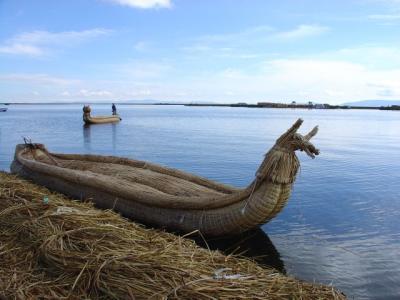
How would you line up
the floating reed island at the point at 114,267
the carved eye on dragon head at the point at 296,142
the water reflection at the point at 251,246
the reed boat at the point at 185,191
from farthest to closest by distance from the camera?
the water reflection at the point at 251,246 → the reed boat at the point at 185,191 → the carved eye on dragon head at the point at 296,142 → the floating reed island at the point at 114,267

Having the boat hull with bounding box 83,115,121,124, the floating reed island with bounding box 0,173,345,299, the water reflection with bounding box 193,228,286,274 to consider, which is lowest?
the water reflection with bounding box 193,228,286,274

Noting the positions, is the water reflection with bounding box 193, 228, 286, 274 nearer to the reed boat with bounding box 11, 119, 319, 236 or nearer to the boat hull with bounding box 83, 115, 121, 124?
the reed boat with bounding box 11, 119, 319, 236

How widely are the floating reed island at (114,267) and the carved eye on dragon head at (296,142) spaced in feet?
8.28

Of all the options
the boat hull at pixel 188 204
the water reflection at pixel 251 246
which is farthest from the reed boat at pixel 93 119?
the water reflection at pixel 251 246

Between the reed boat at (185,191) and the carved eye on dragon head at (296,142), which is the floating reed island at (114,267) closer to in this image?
the reed boat at (185,191)

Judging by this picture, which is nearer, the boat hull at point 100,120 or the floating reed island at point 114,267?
the floating reed island at point 114,267

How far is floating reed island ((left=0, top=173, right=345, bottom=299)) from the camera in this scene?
379 cm

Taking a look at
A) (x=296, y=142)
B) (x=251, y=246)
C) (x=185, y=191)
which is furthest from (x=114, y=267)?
(x=185, y=191)

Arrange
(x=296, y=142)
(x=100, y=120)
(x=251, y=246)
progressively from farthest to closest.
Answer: (x=100, y=120)
(x=251, y=246)
(x=296, y=142)

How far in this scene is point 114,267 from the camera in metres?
4.05

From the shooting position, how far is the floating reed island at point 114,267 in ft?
12.4

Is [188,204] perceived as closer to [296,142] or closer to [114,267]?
[296,142]

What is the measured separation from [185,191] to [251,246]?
1.92 m

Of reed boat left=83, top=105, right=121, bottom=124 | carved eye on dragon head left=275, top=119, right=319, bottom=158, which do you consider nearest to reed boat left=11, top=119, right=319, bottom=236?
carved eye on dragon head left=275, top=119, right=319, bottom=158
